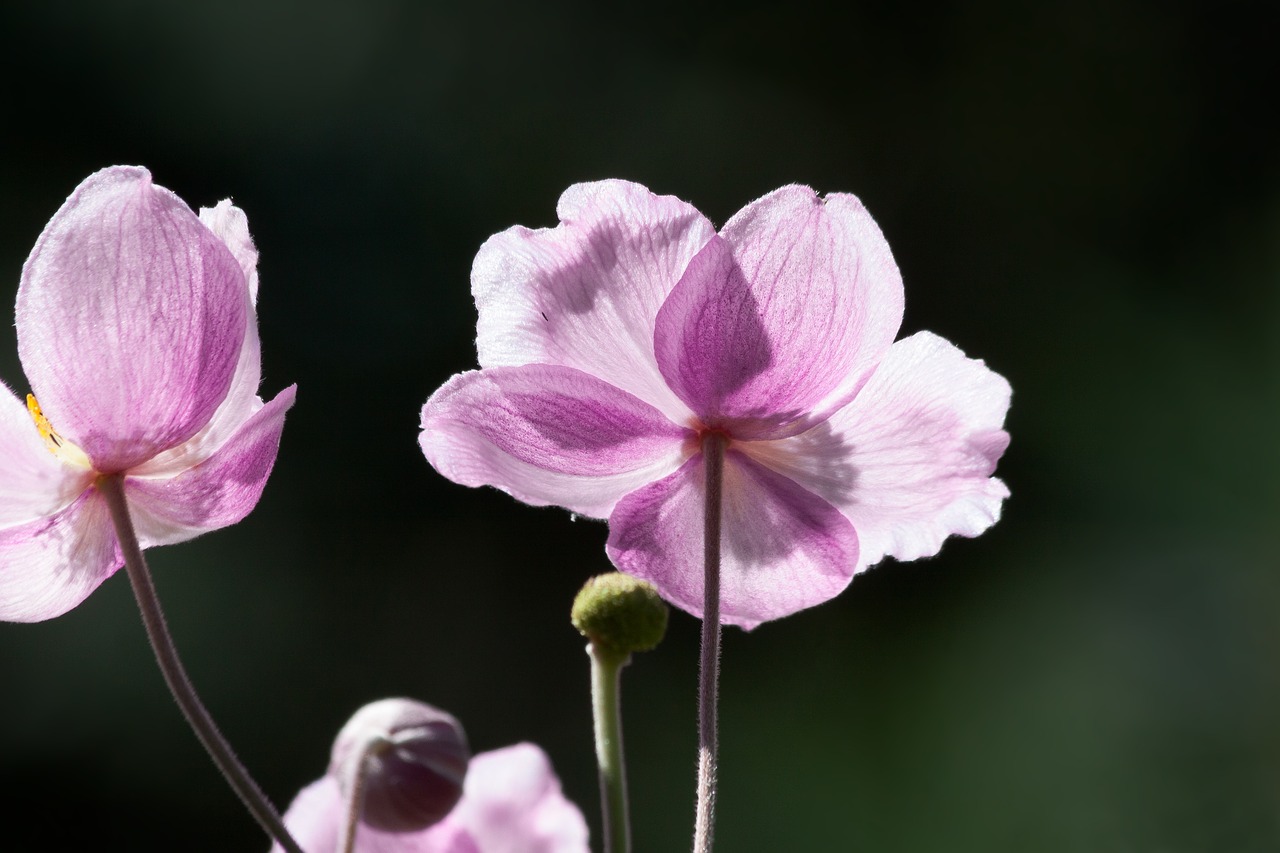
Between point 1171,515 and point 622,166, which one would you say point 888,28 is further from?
point 1171,515

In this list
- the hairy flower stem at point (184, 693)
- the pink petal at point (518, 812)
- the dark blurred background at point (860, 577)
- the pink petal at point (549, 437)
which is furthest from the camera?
the dark blurred background at point (860, 577)

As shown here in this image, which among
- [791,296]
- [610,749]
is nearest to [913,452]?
[791,296]

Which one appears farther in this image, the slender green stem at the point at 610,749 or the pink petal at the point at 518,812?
the pink petal at the point at 518,812

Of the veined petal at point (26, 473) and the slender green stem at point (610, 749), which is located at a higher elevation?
the veined petal at point (26, 473)

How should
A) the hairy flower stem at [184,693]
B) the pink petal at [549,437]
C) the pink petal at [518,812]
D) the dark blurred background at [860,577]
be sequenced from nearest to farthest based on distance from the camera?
the hairy flower stem at [184,693]
the pink petal at [549,437]
the pink petal at [518,812]
the dark blurred background at [860,577]

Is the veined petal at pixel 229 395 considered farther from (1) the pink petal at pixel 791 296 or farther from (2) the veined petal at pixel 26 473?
(1) the pink petal at pixel 791 296

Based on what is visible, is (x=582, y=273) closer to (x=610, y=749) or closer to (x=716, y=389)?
(x=716, y=389)

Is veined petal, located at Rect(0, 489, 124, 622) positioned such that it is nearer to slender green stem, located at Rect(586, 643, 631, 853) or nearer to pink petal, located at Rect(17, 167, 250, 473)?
pink petal, located at Rect(17, 167, 250, 473)

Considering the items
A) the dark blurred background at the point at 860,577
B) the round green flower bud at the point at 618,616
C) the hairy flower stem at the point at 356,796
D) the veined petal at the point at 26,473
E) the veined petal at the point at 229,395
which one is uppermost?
the dark blurred background at the point at 860,577

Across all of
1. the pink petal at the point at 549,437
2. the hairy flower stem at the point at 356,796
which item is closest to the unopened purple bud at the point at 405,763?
the hairy flower stem at the point at 356,796
